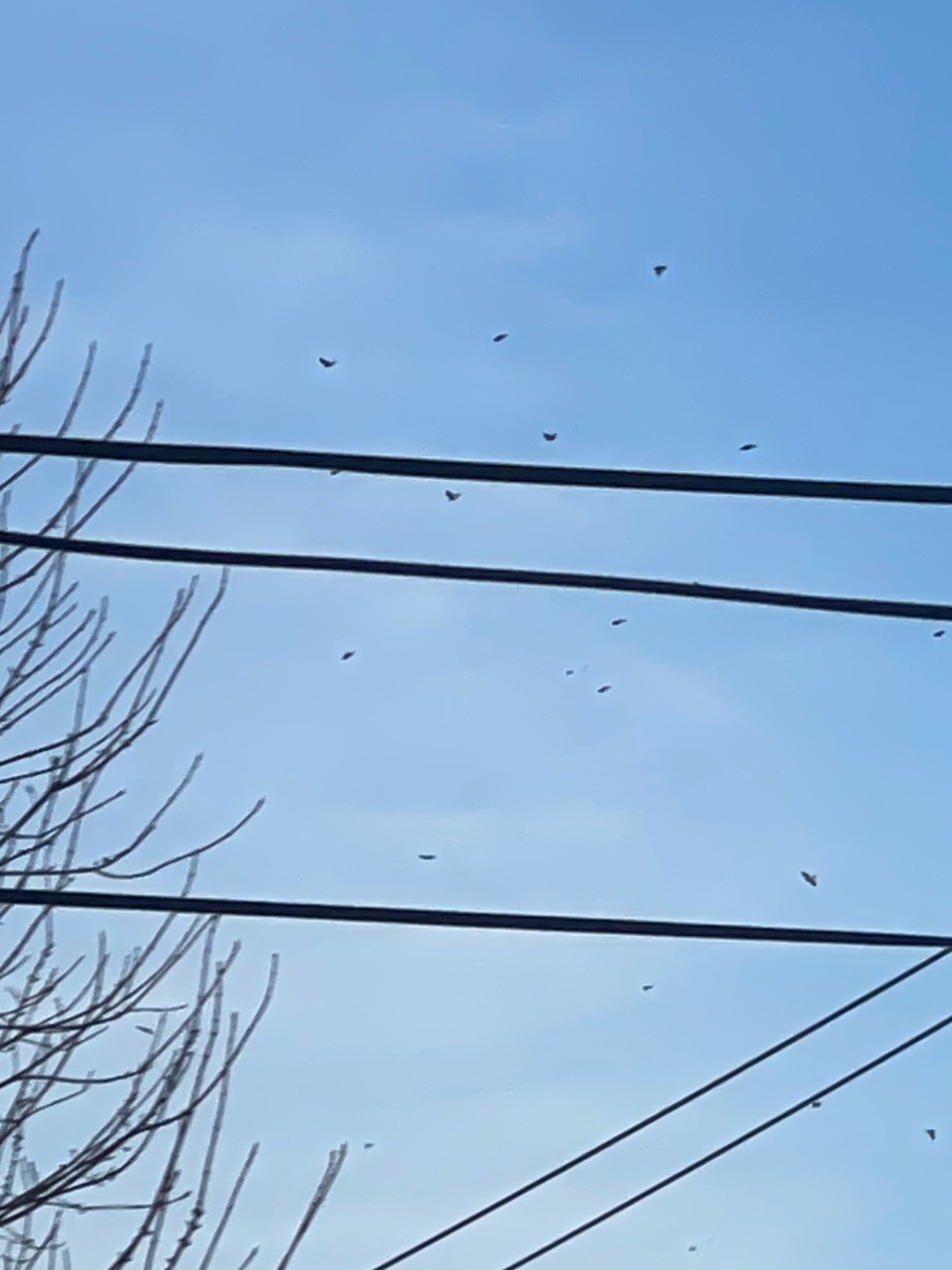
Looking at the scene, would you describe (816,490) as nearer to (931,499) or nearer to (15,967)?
(931,499)

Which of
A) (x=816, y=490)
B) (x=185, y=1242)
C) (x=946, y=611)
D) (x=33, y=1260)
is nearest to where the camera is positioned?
(x=816, y=490)

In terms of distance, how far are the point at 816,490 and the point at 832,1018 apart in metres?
1.89

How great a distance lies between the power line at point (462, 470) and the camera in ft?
11.7

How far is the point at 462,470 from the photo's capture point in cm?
354

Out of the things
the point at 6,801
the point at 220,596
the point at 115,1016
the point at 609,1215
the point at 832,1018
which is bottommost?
the point at 609,1215

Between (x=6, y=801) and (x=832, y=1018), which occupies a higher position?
(x=6, y=801)

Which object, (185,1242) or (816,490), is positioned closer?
(816,490)

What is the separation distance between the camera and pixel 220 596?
657 centimetres

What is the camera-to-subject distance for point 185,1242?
5.83 m

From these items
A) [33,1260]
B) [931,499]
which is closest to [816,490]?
[931,499]

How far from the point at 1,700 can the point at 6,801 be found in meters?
0.36

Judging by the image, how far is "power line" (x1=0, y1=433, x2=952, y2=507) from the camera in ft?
11.7

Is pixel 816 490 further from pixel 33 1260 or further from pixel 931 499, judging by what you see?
pixel 33 1260

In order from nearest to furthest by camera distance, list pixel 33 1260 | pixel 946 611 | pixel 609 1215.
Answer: pixel 946 611
pixel 609 1215
pixel 33 1260
